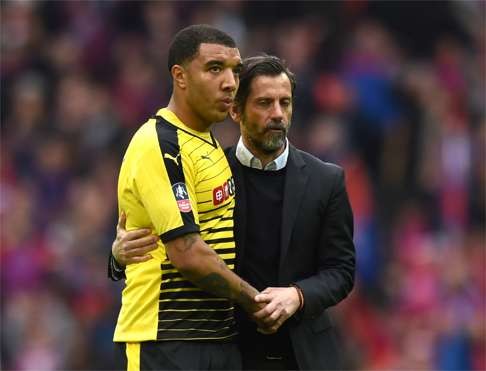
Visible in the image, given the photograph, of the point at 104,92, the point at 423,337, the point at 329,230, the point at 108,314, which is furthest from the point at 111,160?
the point at 329,230

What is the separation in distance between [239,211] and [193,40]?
79cm

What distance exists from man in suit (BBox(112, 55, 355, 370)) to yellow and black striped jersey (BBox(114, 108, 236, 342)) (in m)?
0.22

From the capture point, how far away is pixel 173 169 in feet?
17.6

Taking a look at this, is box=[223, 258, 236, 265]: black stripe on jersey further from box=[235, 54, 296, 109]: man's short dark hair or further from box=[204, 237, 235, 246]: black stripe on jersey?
box=[235, 54, 296, 109]: man's short dark hair

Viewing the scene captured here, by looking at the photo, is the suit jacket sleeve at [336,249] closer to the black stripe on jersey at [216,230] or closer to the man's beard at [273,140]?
the man's beard at [273,140]

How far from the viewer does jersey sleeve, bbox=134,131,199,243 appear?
5.33 meters

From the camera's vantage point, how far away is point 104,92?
12.3 m

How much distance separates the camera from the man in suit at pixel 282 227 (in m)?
5.82

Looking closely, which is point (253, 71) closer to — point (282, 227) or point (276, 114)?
point (276, 114)

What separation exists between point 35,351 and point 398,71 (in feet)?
12.5

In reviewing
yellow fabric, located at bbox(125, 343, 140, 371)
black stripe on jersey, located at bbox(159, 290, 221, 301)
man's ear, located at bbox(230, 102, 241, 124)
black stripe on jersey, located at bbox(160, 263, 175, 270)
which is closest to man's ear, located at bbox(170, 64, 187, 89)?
man's ear, located at bbox(230, 102, 241, 124)

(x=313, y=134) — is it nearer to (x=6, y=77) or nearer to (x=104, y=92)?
(x=104, y=92)

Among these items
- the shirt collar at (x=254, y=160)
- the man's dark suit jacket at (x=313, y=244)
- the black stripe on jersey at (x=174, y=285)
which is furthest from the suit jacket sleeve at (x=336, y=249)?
the black stripe on jersey at (x=174, y=285)

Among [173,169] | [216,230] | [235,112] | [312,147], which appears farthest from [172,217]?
[312,147]
